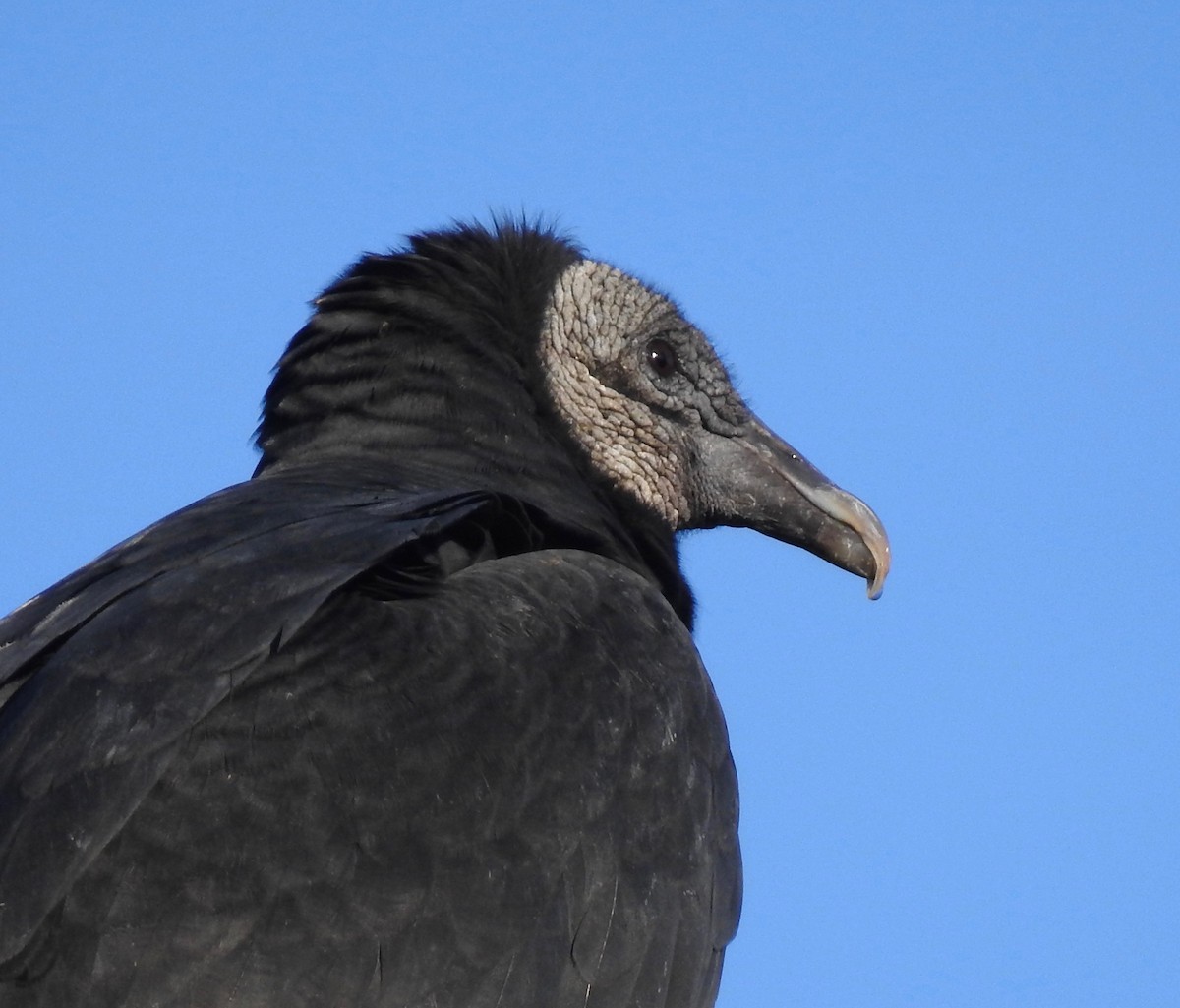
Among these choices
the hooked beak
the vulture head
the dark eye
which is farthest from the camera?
the dark eye

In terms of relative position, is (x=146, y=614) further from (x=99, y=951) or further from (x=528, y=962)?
(x=528, y=962)

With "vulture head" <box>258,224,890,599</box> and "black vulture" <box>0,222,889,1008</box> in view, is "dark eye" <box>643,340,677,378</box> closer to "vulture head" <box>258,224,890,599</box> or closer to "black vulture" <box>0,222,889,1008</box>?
"vulture head" <box>258,224,890,599</box>

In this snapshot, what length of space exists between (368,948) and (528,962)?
1.15ft

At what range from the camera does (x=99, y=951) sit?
3162 millimetres

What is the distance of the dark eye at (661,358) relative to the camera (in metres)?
5.60

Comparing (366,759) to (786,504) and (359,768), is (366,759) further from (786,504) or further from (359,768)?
(786,504)

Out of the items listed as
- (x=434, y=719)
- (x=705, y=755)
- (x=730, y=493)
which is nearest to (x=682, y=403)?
(x=730, y=493)

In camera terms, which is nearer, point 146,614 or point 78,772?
point 78,772

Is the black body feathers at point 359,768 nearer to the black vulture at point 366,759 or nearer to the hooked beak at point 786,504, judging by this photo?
the black vulture at point 366,759

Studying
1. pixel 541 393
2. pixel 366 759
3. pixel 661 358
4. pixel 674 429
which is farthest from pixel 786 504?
pixel 366 759

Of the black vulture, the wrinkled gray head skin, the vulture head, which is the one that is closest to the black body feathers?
the black vulture

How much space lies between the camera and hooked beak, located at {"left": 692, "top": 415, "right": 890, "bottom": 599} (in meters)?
5.29

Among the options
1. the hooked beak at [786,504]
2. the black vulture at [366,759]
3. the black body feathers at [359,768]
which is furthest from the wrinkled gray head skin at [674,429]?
the black body feathers at [359,768]

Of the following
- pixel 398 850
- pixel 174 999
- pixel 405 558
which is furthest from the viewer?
pixel 405 558
